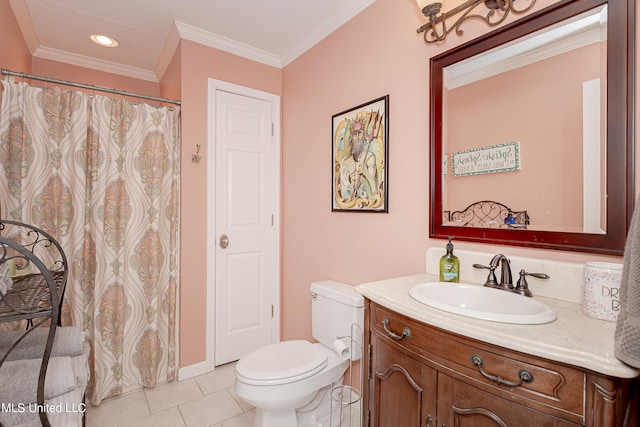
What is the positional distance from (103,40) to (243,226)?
1841mm

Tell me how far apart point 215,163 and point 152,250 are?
77 centimetres

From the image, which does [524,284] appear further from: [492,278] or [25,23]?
[25,23]

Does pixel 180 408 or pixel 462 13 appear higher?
pixel 462 13

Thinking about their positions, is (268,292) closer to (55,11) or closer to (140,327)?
→ (140,327)

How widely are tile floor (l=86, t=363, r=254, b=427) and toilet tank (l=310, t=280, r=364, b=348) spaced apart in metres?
0.67

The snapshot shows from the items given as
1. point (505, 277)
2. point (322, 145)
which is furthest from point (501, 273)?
point (322, 145)

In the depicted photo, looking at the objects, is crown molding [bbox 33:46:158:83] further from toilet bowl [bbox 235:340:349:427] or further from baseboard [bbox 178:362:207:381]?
toilet bowl [bbox 235:340:349:427]

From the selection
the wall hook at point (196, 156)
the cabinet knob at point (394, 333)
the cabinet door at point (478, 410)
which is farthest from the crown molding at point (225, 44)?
the cabinet door at point (478, 410)

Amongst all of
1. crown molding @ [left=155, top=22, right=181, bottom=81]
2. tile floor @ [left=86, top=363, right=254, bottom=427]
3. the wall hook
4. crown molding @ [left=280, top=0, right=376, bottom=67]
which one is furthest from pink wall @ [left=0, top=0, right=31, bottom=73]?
tile floor @ [left=86, top=363, right=254, bottom=427]

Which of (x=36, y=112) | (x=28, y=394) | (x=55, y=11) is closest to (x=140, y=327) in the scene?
(x=28, y=394)

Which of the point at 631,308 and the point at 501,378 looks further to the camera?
the point at 501,378

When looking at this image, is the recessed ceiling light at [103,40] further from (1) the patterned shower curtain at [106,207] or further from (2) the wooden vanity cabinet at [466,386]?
(2) the wooden vanity cabinet at [466,386]

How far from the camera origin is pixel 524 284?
111cm

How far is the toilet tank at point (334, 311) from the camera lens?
1.70m
